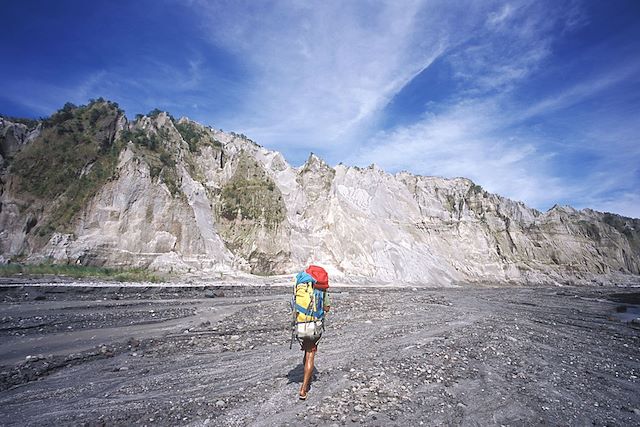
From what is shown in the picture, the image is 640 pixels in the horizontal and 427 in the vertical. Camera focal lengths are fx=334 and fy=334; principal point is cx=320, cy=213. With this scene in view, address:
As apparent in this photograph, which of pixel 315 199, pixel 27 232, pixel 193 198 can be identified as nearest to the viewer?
pixel 27 232

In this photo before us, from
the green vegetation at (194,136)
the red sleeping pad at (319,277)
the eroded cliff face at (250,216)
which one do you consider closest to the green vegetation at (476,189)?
the eroded cliff face at (250,216)

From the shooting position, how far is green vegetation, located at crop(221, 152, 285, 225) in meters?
45.5

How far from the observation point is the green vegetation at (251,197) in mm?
45531

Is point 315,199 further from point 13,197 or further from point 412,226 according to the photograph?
point 13,197

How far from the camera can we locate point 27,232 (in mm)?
31031

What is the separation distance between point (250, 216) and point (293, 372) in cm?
3901

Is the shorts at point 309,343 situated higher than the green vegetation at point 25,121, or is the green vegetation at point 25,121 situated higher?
the green vegetation at point 25,121

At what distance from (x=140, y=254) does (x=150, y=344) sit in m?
24.8

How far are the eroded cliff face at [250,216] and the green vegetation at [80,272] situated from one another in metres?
1.62

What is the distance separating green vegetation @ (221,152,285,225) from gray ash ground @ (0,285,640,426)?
30.7 m

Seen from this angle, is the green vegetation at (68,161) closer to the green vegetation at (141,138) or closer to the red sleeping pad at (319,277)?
the green vegetation at (141,138)

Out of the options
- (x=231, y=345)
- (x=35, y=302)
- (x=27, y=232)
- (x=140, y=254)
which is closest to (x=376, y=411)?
(x=231, y=345)

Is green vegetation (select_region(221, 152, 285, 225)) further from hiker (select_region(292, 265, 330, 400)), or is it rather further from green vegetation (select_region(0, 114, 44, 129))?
hiker (select_region(292, 265, 330, 400))

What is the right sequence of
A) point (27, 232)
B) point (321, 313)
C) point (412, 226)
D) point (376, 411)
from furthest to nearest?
point (412, 226)
point (27, 232)
point (321, 313)
point (376, 411)
